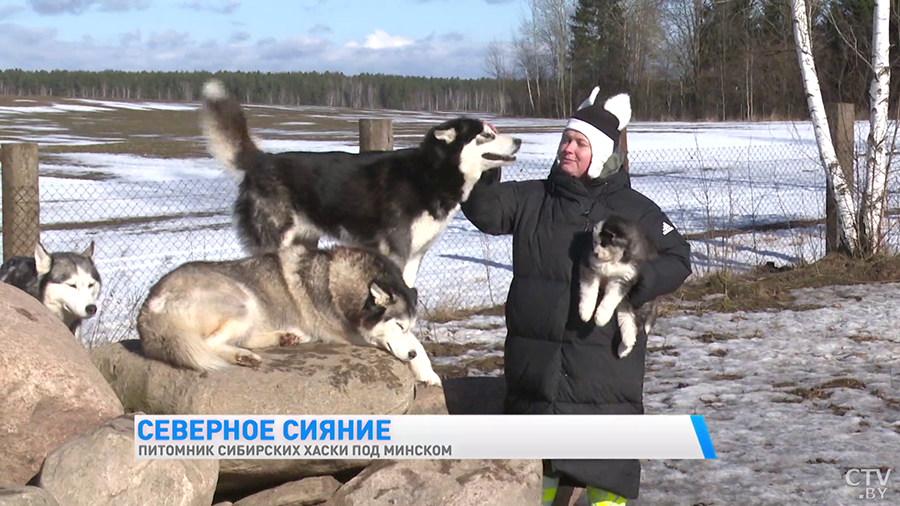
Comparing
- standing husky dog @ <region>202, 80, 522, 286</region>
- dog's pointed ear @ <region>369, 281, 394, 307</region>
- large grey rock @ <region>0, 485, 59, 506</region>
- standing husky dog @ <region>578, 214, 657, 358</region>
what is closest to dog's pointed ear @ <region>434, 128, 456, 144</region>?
standing husky dog @ <region>202, 80, 522, 286</region>

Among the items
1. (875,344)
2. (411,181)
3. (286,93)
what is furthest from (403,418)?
(286,93)

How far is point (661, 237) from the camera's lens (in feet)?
11.9

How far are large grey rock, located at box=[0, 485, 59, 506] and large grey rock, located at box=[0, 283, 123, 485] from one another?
1.54 ft

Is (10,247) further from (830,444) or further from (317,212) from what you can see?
(830,444)

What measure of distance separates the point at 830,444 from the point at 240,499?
9.77ft

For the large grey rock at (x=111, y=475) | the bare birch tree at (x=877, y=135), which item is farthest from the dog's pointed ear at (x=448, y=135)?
the bare birch tree at (x=877, y=135)

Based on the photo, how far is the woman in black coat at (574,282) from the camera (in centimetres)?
344

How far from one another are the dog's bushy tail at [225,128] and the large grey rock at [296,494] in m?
2.44

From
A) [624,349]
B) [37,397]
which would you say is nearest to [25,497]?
[37,397]

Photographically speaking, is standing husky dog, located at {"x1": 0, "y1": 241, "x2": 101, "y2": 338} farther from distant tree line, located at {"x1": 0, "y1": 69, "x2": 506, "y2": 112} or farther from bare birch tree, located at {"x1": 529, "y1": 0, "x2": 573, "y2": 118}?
distant tree line, located at {"x1": 0, "y1": 69, "x2": 506, "y2": 112}

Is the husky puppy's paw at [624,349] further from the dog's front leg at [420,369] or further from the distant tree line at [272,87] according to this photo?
the distant tree line at [272,87]

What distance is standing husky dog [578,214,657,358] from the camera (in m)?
3.34

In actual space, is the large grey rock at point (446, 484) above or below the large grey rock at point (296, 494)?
above

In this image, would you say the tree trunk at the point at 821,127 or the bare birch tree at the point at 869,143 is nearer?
the bare birch tree at the point at 869,143
